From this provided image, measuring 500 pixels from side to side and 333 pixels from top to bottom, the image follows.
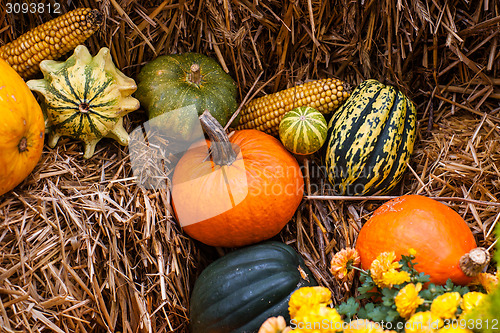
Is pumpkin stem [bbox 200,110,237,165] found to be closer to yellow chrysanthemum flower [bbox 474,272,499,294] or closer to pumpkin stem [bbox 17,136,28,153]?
pumpkin stem [bbox 17,136,28,153]

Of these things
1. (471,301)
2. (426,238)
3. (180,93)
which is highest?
(180,93)

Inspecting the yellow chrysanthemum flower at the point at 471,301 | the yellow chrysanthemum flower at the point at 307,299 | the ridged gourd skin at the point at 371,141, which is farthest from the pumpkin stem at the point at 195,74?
the yellow chrysanthemum flower at the point at 471,301

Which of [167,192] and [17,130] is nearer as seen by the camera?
[17,130]

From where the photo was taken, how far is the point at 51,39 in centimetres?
204

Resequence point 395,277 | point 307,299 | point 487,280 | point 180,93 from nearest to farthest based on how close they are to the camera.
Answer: point 307,299, point 395,277, point 487,280, point 180,93

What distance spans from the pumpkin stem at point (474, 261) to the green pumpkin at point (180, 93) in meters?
1.36

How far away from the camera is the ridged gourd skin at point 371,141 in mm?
2146

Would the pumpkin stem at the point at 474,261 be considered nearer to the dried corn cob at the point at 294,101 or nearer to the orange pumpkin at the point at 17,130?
the dried corn cob at the point at 294,101

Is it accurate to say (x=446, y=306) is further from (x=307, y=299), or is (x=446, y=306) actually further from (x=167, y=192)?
(x=167, y=192)

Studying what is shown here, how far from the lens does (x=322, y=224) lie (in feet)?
7.51

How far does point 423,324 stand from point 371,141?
1078mm

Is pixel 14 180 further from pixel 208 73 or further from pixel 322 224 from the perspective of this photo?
pixel 322 224

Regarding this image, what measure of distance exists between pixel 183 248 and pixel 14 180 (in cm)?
83

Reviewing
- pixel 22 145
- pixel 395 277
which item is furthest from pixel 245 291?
pixel 22 145
